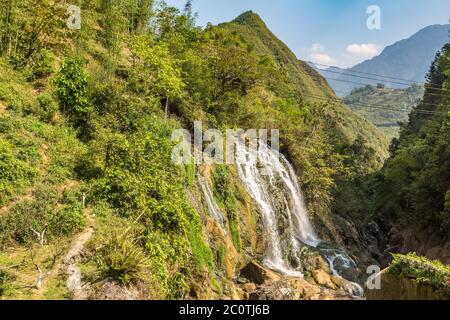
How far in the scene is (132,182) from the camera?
11586 millimetres

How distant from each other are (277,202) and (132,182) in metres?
11.3

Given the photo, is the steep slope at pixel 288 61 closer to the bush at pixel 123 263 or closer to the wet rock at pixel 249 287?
the wet rock at pixel 249 287

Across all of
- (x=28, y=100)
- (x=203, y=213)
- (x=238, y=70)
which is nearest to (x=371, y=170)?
(x=238, y=70)

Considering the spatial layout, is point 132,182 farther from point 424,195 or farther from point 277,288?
point 424,195

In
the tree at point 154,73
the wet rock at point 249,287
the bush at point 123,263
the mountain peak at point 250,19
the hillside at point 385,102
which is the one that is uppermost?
the mountain peak at point 250,19

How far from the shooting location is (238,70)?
2547cm

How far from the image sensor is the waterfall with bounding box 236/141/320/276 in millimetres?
18047

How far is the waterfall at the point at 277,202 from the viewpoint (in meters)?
18.0

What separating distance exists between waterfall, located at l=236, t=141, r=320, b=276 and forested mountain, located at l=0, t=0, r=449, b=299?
0.34 feet

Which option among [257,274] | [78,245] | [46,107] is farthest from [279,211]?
[78,245]

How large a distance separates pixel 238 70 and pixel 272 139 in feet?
18.7

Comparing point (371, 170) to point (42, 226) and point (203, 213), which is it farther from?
point (42, 226)

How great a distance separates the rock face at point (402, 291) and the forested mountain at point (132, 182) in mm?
3458

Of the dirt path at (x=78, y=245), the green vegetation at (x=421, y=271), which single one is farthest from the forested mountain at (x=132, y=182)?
the green vegetation at (x=421, y=271)
